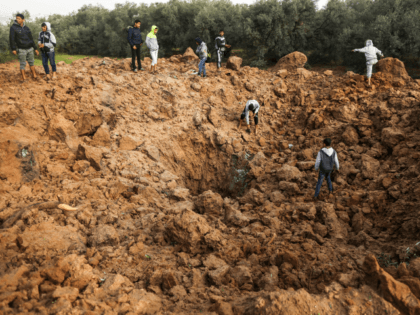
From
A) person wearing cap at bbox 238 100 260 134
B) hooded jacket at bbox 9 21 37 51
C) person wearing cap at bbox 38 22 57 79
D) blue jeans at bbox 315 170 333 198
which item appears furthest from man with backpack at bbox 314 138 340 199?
hooded jacket at bbox 9 21 37 51

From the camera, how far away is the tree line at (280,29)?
12.5 m

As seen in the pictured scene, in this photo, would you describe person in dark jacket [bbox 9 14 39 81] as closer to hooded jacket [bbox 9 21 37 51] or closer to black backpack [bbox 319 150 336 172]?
hooded jacket [bbox 9 21 37 51]

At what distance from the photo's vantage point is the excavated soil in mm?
3449

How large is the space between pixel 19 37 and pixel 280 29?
1185 cm

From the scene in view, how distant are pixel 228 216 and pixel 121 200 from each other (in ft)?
7.93

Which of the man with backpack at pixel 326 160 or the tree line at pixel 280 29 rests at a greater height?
the tree line at pixel 280 29

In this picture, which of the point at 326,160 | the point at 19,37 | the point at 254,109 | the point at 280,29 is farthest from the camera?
the point at 280,29

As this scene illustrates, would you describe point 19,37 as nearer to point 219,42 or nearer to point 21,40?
point 21,40

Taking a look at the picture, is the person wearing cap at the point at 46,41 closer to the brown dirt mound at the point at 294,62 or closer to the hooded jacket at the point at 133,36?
the hooded jacket at the point at 133,36

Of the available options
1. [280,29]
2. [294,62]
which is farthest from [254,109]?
[280,29]

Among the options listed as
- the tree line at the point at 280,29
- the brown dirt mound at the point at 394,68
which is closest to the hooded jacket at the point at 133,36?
the tree line at the point at 280,29

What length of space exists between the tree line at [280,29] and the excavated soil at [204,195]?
14.6 feet

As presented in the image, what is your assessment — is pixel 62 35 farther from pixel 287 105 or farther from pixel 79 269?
pixel 79 269

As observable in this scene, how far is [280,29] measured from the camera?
14.3 metres
